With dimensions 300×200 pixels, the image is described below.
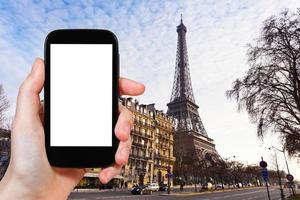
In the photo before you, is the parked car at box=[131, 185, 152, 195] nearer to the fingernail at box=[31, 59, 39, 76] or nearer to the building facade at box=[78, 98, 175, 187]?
the building facade at box=[78, 98, 175, 187]

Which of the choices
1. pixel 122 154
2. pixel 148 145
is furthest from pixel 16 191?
pixel 148 145

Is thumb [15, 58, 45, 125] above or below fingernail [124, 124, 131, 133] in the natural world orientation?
above

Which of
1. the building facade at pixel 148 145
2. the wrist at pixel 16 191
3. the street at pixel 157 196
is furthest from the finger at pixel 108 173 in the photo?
the building facade at pixel 148 145

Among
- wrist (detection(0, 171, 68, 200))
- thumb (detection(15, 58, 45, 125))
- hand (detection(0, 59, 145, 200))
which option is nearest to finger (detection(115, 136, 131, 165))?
hand (detection(0, 59, 145, 200))

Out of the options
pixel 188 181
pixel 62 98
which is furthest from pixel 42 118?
pixel 188 181

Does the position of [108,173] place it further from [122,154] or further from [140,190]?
[140,190]

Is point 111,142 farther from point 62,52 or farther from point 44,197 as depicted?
point 62,52

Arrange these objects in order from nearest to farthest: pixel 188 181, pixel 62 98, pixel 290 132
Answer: pixel 62 98, pixel 290 132, pixel 188 181

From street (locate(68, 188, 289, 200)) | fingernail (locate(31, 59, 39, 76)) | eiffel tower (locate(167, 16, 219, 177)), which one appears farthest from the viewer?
eiffel tower (locate(167, 16, 219, 177))
